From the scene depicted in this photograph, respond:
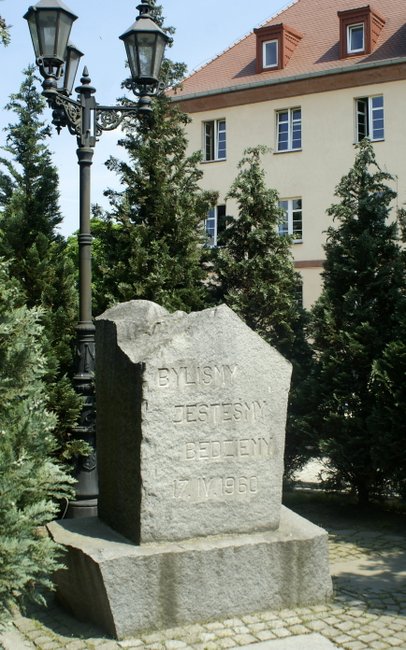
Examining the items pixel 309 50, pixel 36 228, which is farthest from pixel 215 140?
pixel 36 228

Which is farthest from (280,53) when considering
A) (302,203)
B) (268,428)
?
(268,428)

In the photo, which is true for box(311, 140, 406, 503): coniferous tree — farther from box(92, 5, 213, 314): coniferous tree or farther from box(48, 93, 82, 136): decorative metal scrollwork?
box(48, 93, 82, 136): decorative metal scrollwork

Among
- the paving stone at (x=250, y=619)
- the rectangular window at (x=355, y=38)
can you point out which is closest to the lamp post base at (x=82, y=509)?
the paving stone at (x=250, y=619)

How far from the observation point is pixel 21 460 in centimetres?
417

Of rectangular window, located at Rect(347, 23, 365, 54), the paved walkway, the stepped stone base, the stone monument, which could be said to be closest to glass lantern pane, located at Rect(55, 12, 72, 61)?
the stone monument

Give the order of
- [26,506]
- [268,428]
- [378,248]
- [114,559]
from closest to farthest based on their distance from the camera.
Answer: [26,506]
[114,559]
[268,428]
[378,248]

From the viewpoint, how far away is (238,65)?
30.3 m

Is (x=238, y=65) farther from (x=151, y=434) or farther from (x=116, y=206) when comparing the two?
(x=151, y=434)

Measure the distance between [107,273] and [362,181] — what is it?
3.70 meters

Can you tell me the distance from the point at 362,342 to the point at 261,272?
2.41 metres

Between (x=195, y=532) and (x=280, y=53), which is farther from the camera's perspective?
(x=280, y=53)

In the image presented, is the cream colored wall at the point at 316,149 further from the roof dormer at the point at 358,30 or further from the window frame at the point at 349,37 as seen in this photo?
the roof dormer at the point at 358,30

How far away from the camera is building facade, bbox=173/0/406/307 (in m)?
26.7

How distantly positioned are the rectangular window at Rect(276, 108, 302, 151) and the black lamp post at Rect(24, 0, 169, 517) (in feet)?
66.5
